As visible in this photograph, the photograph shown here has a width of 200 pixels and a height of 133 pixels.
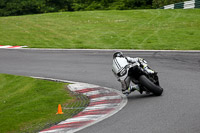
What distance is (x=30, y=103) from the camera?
10.2m

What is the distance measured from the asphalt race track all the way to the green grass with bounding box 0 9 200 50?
2.63 m

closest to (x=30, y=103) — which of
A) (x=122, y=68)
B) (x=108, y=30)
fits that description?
(x=122, y=68)

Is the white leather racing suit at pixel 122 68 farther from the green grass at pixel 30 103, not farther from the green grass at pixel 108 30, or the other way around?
the green grass at pixel 108 30

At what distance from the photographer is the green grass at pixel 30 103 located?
8.15m

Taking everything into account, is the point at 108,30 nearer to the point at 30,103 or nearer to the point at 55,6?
the point at 30,103

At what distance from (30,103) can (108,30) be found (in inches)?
681

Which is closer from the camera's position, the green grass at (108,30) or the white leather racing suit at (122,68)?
the white leather racing suit at (122,68)

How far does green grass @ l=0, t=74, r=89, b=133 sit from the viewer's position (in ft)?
26.7

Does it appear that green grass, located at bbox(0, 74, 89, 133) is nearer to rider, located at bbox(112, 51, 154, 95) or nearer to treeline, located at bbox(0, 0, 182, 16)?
rider, located at bbox(112, 51, 154, 95)

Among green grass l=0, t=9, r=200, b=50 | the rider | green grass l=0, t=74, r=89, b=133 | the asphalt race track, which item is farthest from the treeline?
the rider

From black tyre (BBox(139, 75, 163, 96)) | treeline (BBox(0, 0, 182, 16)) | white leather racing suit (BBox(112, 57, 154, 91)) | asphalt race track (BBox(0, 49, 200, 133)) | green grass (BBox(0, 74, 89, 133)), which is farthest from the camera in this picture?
treeline (BBox(0, 0, 182, 16))

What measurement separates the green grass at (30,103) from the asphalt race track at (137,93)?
108 centimetres

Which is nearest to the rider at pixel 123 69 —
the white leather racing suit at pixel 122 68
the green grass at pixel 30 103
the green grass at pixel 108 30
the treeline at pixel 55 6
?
the white leather racing suit at pixel 122 68

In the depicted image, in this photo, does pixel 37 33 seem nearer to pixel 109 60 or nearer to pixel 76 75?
pixel 109 60
